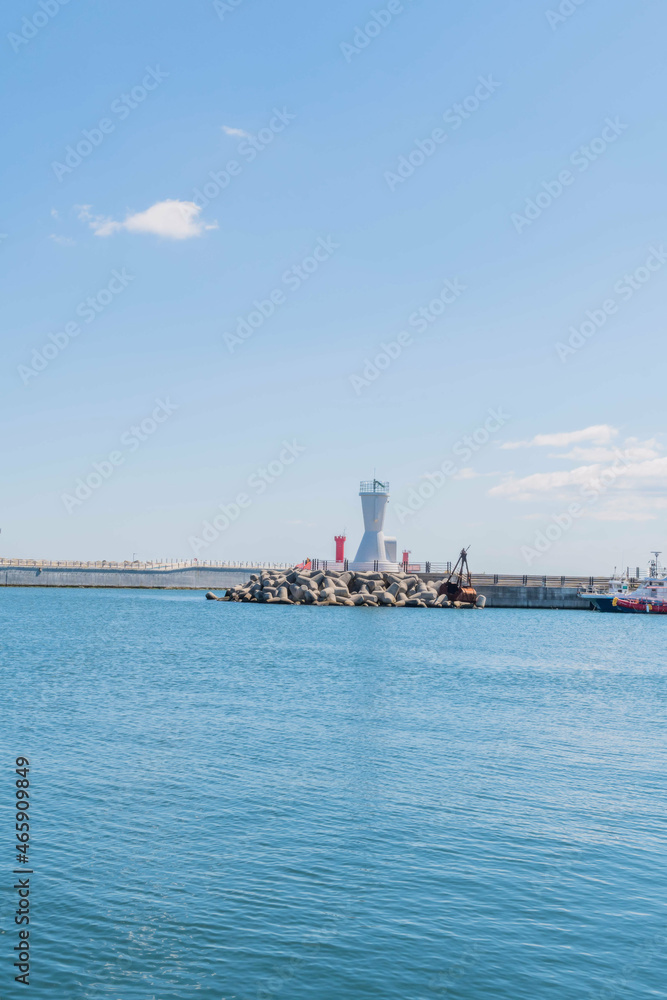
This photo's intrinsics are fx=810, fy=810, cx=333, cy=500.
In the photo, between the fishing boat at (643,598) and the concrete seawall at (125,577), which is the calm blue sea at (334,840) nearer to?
the fishing boat at (643,598)

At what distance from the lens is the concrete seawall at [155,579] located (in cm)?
9538

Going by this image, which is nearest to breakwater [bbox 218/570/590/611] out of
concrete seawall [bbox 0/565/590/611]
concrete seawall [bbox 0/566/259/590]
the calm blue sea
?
concrete seawall [bbox 0/565/590/611]

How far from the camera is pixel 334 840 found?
42.7 ft

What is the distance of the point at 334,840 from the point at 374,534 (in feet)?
230

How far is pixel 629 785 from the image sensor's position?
1673 cm

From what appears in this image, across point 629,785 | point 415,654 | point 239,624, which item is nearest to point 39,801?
point 629,785

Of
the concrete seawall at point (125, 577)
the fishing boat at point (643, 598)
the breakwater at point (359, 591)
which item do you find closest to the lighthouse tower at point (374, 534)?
the breakwater at point (359, 591)

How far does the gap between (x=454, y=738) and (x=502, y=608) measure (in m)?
74.1

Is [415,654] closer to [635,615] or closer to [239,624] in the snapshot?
[239,624]

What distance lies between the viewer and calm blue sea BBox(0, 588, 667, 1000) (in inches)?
357

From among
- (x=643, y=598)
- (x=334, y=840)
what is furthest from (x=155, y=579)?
(x=334, y=840)

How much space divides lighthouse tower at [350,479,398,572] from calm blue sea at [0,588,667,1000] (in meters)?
52.0

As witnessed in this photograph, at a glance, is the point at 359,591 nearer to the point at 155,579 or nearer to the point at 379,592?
the point at 379,592

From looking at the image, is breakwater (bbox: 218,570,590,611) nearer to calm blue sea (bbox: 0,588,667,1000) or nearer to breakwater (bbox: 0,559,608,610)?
breakwater (bbox: 0,559,608,610)
